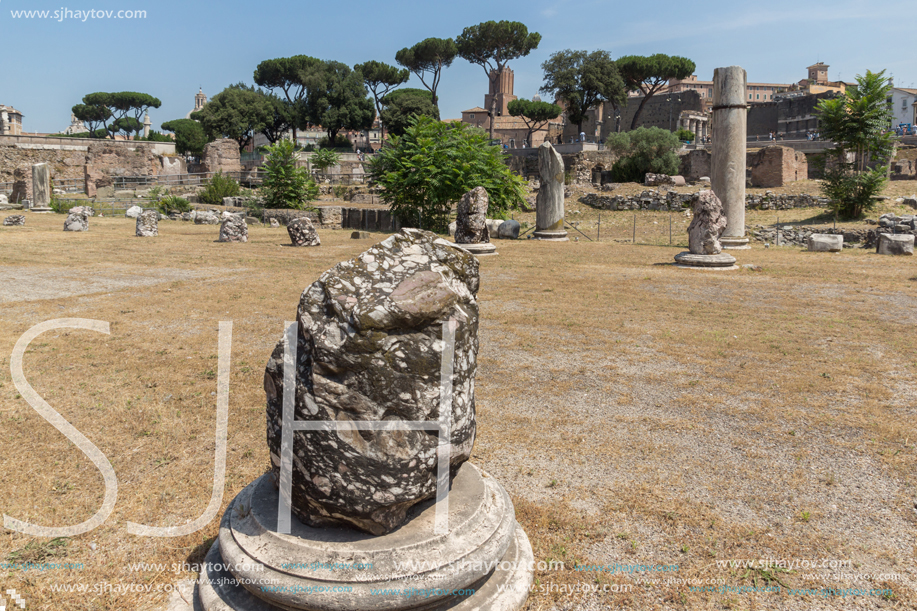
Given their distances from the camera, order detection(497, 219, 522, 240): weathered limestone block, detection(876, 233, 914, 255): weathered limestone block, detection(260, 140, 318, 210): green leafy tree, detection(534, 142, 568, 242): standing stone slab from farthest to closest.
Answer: detection(260, 140, 318, 210): green leafy tree, detection(497, 219, 522, 240): weathered limestone block, detection(534, 142, 568, 242): standing stone slab, detection(876, 233, 914, 255): weathered limestone block

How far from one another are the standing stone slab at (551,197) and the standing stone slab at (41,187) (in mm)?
17197

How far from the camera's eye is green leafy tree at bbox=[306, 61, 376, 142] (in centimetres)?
5219

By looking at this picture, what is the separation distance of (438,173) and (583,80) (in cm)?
3598

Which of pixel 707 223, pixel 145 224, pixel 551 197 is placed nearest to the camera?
pixel 707 223

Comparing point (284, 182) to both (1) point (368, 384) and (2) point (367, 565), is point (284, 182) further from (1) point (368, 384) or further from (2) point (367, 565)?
(2) point (367, 565)

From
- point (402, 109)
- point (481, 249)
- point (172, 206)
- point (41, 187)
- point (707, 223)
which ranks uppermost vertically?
point (402, 109)

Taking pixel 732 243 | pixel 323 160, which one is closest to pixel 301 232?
pixel 732 243

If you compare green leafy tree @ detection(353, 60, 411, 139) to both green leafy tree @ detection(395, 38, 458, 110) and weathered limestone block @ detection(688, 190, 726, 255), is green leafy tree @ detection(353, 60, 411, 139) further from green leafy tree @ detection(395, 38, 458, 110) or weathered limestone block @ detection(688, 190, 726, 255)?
weathered limestone block @ detection(688, 190, 726, 255)

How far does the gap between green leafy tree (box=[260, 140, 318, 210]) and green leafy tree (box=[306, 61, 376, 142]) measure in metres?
33.2

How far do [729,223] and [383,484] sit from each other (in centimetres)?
1400

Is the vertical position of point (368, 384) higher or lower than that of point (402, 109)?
lower

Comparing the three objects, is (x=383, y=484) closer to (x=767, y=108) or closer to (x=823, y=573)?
(x=823, y=573)

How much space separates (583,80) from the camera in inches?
1889

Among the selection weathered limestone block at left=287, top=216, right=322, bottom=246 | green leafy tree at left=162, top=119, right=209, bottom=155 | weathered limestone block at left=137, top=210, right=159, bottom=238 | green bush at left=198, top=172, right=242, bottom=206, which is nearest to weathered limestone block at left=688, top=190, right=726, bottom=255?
weathered limestone block at left=287, top=216, right=322, bottom=246
